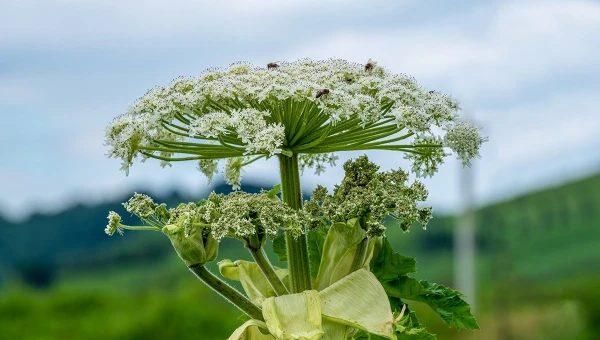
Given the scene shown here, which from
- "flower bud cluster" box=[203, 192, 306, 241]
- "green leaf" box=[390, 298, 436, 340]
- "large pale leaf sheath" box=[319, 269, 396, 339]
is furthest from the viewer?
"green leaf" box=[390, 298, 436, 340]

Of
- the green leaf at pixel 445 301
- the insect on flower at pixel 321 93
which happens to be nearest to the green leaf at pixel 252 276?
the green leaf at pixel 445 301

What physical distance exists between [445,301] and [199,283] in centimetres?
4974

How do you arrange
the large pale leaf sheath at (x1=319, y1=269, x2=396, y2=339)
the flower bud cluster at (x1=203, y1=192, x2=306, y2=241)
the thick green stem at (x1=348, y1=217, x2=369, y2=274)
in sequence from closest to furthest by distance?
the flower bud cluster at (x1=203, y1=192, x2=306, y2=241) < the large pale leaf sheath at (x1=319, y1=269, x2=396, y2=339) < the thick green stem at (x1=348, y1=217, x2=369, y2=274)

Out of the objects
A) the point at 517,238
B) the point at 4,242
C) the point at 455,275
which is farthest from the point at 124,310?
the point at 4,242

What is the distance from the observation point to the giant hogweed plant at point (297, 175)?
3236mm

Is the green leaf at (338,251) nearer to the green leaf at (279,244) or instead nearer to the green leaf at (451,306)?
the green leaf at (279,244)

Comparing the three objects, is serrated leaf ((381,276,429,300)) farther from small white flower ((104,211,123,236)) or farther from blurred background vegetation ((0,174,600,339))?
blurred background vegetation ((0,174,600,339))

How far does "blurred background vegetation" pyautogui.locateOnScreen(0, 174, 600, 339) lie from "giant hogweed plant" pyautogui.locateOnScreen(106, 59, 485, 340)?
2093cm

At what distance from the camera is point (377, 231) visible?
10.8ft

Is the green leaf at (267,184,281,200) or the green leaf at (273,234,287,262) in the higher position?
the green leaf at (267,184,281,200)

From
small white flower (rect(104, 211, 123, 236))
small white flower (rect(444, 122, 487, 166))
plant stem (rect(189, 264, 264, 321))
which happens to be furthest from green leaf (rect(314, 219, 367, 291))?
small white flower (rect(104, 211, 123, 236))

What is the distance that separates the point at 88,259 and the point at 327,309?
8783 centimetres

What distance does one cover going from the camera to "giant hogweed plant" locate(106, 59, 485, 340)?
10.6 ft

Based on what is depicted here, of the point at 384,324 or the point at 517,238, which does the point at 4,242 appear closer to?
the point at 517,238
